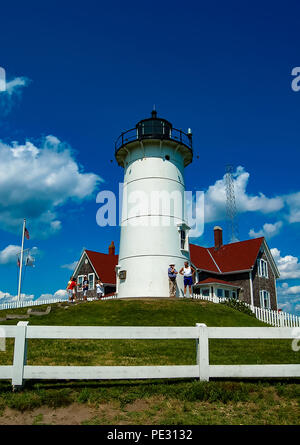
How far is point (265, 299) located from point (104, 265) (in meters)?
15.4

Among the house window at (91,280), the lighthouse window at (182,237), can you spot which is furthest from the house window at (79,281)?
the lighthouse window at (182,237)

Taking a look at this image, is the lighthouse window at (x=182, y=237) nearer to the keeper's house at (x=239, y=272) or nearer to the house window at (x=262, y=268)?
the keeper's house at (x=239, y=272)

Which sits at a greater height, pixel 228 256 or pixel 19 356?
pixel 228 256

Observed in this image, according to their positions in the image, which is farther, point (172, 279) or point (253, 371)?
point (172, 279)

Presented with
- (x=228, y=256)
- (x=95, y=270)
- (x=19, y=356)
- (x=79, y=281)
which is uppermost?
(x=228, y=256)

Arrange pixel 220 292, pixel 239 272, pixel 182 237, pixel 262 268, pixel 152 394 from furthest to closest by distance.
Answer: pixel 262 268 → pixel 239 272 → pixel 220 292 → pixel 182 237 → pixel 152 394

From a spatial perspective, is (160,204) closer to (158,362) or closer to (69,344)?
(69,344)

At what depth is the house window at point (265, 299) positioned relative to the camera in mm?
34750

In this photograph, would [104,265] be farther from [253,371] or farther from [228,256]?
[253,371]

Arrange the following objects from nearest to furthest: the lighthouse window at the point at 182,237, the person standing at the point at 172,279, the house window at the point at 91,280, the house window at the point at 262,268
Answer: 1. the person standing at the point at 172,279
2. the lighthouse window at the point at 182,237
3. the house window at the point at 262,268
4. the house window at the point at 91,280

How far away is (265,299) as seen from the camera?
117 ft

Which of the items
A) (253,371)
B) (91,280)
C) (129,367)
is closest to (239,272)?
(91,280)

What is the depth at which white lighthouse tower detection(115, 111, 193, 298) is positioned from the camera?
25688mm

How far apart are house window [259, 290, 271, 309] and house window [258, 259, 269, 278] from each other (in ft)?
5.03
